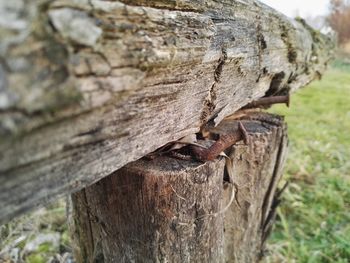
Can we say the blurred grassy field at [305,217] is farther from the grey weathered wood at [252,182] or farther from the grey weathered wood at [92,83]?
the grey weathered wood at [92,83]

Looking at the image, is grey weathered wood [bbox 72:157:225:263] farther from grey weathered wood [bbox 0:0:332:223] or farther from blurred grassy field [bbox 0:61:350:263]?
blurred grassy field [bbox 0:61:350:263]

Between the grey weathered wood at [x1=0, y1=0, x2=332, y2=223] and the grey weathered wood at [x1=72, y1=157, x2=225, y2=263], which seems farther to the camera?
the grey weathered wood at [x1=72, y1=157, x2=225, y2=263]

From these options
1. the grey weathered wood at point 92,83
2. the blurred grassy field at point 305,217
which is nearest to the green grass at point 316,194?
the blurred grassy field at point 305,217

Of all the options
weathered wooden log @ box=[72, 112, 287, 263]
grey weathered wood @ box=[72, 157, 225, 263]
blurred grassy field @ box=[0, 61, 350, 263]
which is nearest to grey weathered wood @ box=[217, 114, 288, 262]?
weathered wooden log @ box=[72, 112, 287, 263]

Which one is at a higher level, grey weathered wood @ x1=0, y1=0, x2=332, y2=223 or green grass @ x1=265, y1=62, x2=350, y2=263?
grey weathered wood @ x1=0, y1=0, x2=332, y2=223

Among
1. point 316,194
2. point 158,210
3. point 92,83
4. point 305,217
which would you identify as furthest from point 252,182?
point 316,194

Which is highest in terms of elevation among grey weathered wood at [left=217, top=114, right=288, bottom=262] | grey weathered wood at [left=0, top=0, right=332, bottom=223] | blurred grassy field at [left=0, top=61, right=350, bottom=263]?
grey weathered wood at [left=0, top=0, right=332, bottom=223]
